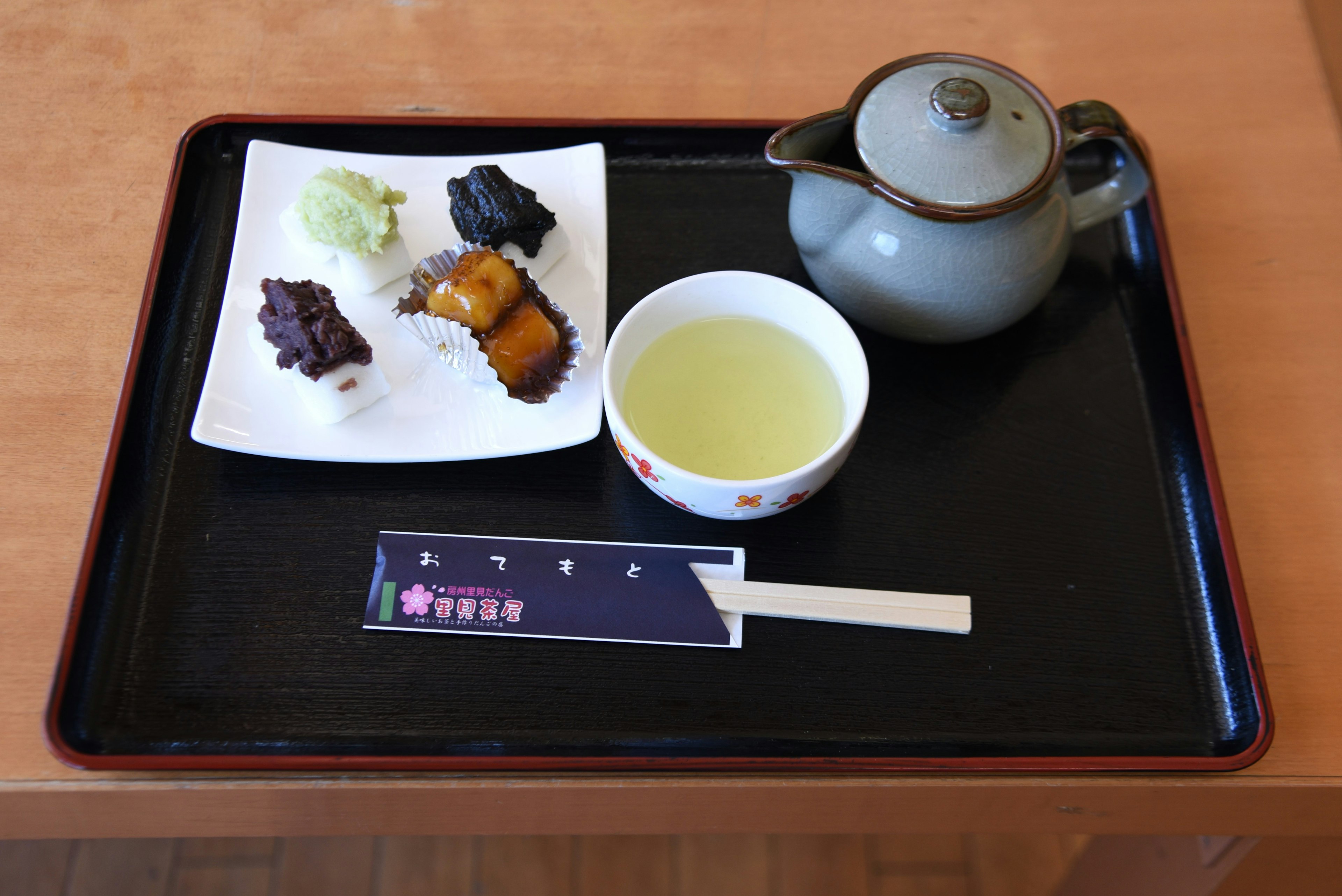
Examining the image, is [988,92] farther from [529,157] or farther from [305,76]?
[305,76]

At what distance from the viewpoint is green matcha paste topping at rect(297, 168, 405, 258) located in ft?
3.43

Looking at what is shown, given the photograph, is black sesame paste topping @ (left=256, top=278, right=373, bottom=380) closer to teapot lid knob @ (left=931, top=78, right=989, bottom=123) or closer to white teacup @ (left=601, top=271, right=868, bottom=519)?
white teacup @ (left=601, top=271, right=868, bottom=519)

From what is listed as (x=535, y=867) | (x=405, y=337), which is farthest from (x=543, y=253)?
(x=535, y=867)

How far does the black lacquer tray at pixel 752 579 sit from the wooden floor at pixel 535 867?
0.78m

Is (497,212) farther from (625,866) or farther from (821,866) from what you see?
(821,866)

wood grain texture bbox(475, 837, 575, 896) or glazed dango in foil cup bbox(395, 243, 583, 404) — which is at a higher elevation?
glazed dango in foil cup bbox(395, 243, 583, 404)

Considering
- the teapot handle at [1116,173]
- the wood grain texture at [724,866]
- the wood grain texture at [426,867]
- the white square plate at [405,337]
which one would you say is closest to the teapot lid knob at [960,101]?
the teapot handle at [1116,173]

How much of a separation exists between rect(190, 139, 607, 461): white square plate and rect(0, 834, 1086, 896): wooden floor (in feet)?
3.07

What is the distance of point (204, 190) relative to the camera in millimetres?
1206

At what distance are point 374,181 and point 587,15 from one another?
0.57 metres

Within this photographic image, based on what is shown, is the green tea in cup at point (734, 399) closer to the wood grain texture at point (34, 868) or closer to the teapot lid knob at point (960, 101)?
the teapot lid knob at point (960, 101)

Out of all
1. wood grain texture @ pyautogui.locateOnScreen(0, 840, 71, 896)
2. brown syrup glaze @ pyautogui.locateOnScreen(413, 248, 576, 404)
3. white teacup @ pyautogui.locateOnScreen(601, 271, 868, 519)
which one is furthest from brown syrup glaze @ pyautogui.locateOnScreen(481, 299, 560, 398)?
wood grain texture @ pyautogui.locateOnScreen(0, 840, 71, 896)

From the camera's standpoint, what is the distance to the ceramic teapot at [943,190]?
0.91 meters

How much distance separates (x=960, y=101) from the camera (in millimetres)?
905
